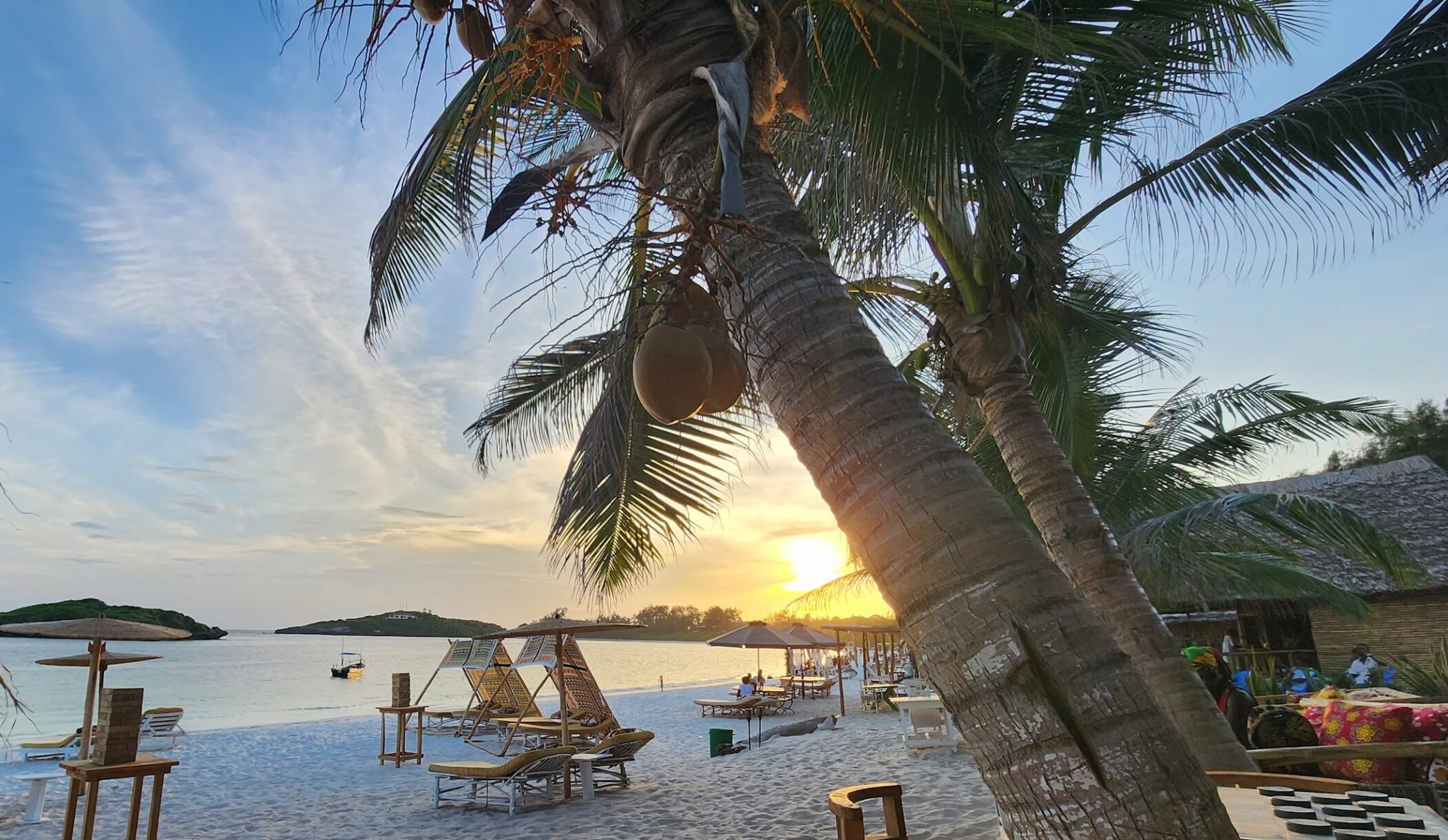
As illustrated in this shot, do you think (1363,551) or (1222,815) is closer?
(1222,815)

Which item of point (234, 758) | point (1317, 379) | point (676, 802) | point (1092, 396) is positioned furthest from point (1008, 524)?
point (234, 758)

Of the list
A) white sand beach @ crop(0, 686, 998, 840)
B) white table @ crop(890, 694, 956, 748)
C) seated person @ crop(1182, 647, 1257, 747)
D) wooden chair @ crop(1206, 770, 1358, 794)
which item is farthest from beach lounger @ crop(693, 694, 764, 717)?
wooden chair @ crop(1206, 770, 1358, 794)

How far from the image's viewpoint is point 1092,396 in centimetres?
822

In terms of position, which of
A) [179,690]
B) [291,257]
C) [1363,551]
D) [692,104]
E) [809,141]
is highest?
[291,257]

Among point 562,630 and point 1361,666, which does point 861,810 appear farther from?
point 1361,666

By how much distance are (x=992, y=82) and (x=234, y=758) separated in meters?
18.2

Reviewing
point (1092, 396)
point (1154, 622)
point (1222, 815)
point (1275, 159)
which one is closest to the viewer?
point (1222, 815)

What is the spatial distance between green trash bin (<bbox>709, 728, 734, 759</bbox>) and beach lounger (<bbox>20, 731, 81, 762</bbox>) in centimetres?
972

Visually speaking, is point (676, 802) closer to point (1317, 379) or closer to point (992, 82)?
point (992, 82)

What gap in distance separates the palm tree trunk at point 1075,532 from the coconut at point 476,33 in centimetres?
315

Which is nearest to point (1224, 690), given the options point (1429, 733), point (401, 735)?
point (1429, 733)

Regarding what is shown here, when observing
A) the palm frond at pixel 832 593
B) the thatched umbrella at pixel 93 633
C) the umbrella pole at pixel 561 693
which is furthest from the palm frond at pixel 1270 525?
the thatched umbrella at pixel 93 633

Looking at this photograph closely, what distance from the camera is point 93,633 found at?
26.0 feet

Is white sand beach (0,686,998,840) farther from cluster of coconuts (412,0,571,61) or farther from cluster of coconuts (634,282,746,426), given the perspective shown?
cluster of coconuts (412,0,571,61)
